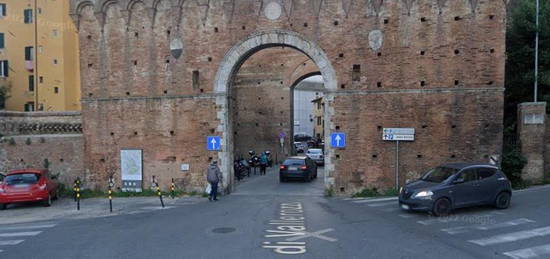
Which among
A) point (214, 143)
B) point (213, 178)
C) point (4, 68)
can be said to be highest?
point (4, 68)

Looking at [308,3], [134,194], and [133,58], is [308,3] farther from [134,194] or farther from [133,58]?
[134,194]

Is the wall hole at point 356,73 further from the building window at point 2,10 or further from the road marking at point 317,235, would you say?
the building window at point 2,10

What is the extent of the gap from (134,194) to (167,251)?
8830 millimetres

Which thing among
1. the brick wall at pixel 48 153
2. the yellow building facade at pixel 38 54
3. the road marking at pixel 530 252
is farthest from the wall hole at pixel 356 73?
the yellow building facade at pixel 38 54

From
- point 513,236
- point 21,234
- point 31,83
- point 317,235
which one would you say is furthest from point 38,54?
point 513,236

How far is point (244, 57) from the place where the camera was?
15.2m

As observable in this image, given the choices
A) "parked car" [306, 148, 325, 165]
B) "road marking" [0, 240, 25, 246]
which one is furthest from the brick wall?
"parked car" [306, 148, 325, 165]

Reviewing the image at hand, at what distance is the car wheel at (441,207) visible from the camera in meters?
10.1

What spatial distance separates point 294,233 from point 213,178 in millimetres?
5671

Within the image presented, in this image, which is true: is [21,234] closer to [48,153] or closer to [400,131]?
[48,153]

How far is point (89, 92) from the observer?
52.7ft

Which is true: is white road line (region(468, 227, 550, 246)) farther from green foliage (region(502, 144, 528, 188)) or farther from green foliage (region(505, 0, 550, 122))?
green foliage (region(505, 0, 550, 122))

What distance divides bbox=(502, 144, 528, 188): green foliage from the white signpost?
12.2ft

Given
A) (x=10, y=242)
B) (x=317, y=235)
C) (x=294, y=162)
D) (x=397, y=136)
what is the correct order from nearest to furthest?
(x=10, y=242) → (x=317, y=235) → (x=397, y=136) → (x=294, y=162)
